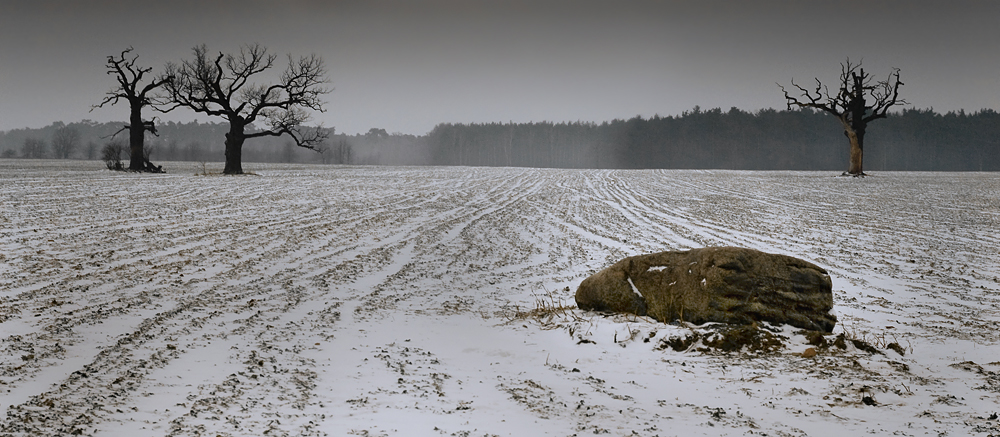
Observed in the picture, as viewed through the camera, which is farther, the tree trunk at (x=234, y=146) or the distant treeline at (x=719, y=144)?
the distant treeline at (x=719, y=144)

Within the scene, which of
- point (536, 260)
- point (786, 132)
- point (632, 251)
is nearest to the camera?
point (536, 260)

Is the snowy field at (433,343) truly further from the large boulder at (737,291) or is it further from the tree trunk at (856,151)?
the tree trunk at (856,151)

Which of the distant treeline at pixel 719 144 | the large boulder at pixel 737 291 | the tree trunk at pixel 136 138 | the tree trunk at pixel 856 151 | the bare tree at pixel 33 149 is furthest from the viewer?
the bare tree at pixel 33 149

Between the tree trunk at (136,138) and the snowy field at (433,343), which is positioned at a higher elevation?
the tree trunk at (136,138)

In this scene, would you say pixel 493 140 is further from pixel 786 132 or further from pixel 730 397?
pixel 730 397

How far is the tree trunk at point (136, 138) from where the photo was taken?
127 ft

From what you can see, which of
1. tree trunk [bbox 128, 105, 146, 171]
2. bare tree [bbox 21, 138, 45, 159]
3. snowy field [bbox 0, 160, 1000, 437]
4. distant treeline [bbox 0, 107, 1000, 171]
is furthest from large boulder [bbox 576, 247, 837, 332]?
bare tree [bbox 21, 138, 45, 159]

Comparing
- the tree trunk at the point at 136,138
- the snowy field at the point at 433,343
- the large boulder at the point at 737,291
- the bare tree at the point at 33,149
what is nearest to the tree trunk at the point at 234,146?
the tree trunk at the point at 136,138

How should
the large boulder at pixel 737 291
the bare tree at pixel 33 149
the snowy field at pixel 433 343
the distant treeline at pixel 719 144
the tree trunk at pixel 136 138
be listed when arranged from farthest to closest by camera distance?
the bare tree at pixel 33 149, the distant treeline at pixel 719 144, the tree trunk at pixel 136 138, the large boulder at pixel 737 291, the snowy field at pixel 433 343

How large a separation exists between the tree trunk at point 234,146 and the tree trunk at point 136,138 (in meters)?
5.49

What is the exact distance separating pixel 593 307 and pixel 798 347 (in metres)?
2.22

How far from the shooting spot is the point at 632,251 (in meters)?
11.6

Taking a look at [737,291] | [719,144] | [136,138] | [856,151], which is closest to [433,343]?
[737,291]

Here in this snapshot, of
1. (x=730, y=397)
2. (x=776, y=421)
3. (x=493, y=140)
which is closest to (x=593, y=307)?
(x=730, y=397)
